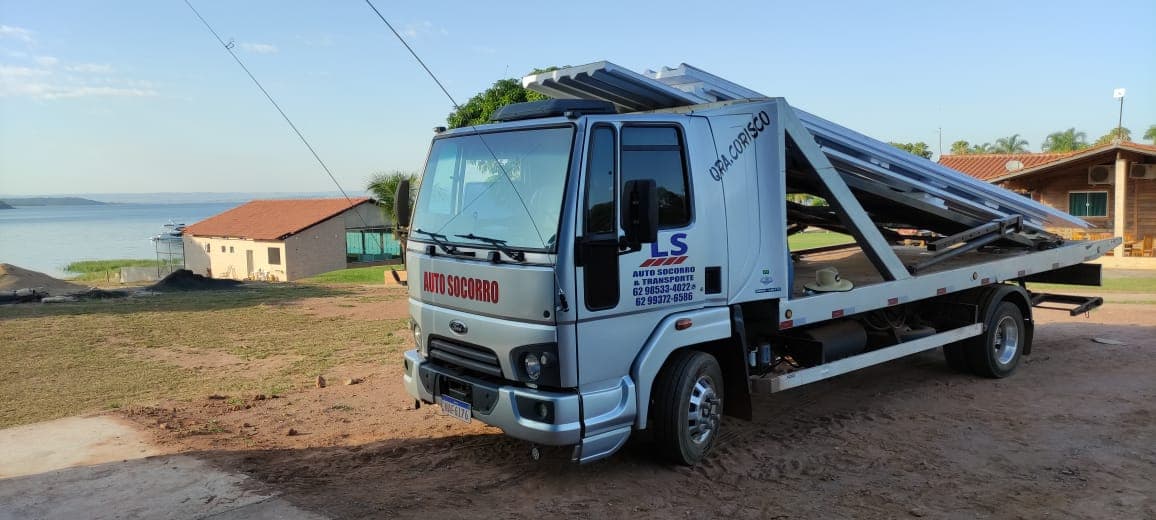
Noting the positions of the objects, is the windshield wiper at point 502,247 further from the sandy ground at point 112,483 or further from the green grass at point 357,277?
the green grass at point 357,277

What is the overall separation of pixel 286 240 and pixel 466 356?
107 feet

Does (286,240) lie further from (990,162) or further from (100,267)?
(990,162)

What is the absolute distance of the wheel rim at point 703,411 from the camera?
5.54 meters

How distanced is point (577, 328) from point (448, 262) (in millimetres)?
1184

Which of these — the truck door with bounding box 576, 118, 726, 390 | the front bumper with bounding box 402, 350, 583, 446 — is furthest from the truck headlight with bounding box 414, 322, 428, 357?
the truck door with bounding box 576, 118, 726, 390

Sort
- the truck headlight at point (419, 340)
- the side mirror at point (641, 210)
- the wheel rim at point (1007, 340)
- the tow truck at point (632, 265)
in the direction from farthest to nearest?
the wheel rim at point (1007, 340), the truck headlight at point (419, 340), the tow truck at point (632, 265), the side mirror at point (641, 210)

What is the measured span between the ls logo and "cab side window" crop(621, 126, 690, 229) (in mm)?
95

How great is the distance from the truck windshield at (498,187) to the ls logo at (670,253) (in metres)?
0.74

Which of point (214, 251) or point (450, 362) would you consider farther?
point (214, 251)

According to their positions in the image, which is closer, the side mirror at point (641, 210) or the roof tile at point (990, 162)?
the side mirror at point (641, 210)

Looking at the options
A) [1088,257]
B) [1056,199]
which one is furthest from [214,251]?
[1088,257]

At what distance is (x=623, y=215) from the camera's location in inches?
194

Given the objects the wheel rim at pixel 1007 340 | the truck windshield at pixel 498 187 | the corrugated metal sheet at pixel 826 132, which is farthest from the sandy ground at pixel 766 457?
the corrugated metal sheet at pixel 826 132

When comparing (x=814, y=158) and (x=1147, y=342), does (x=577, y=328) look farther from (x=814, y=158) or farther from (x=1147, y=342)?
(x=1147, y=342)
